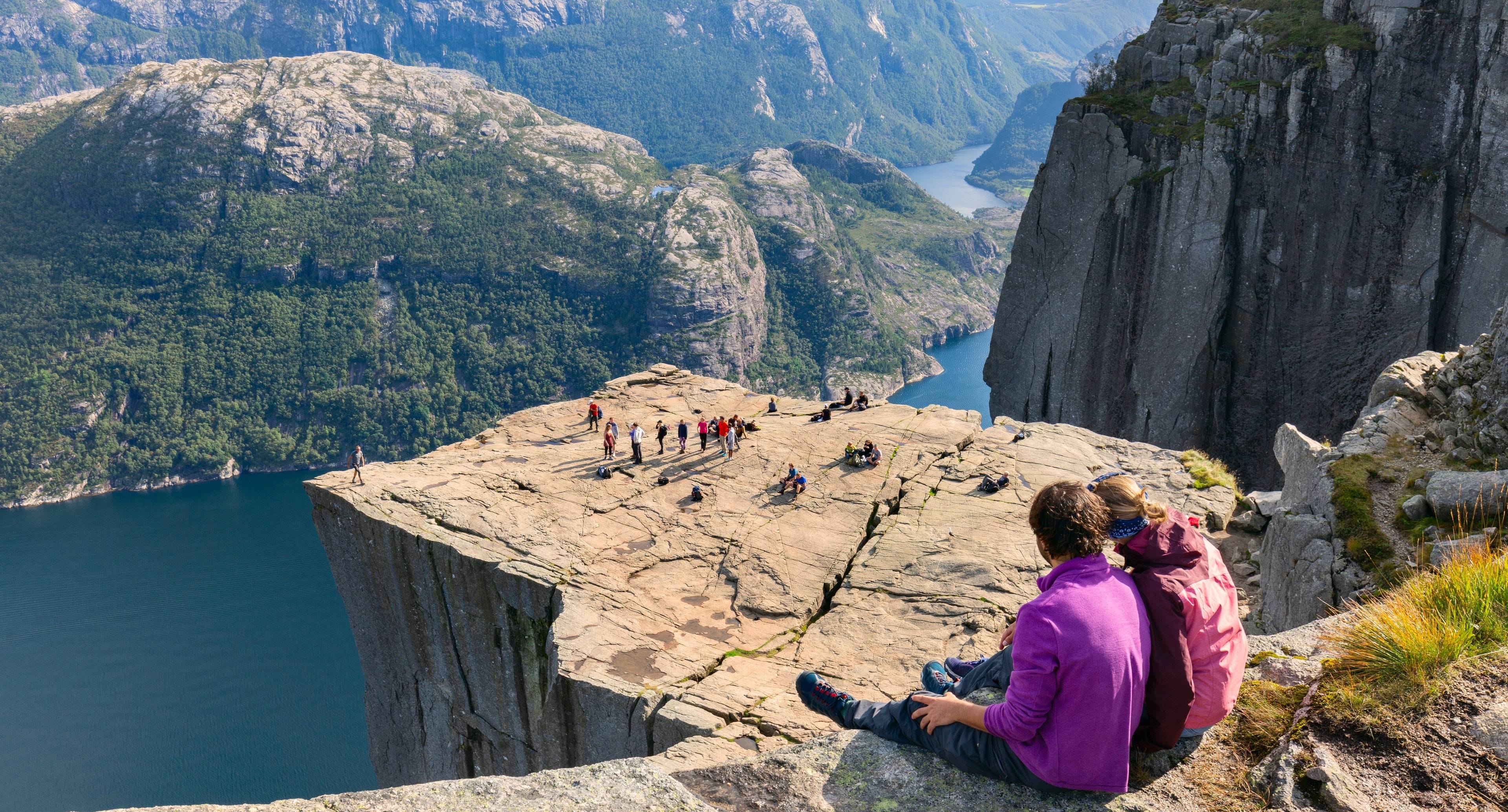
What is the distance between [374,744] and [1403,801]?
1266 inches

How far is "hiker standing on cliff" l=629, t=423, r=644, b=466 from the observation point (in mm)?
26328

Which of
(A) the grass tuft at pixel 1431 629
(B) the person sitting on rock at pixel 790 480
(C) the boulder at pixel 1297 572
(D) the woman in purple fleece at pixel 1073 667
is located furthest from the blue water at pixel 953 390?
(D) the woman in purple fleece at pixel 1073 667

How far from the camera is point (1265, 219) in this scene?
31703 mm

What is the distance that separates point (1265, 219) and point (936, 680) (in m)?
30.7

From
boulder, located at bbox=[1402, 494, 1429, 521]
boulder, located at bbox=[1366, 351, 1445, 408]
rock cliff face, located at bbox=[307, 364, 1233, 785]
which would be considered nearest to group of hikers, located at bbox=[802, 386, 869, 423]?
rock cliff face, located at bbox=[307, 364, 1233, 785]

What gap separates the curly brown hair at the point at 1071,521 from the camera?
5746mm

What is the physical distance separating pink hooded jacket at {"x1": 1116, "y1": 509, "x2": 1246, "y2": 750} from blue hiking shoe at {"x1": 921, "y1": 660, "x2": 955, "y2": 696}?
1.49 metres

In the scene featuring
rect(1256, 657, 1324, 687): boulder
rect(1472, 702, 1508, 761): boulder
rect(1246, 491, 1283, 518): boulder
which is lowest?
rect(1246, 491, 1283, 518): boulder

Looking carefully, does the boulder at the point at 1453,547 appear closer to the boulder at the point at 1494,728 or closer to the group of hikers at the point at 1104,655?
the boulder at the point at 1494,728

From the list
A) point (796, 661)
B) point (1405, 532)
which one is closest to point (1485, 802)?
point (1405, 532)

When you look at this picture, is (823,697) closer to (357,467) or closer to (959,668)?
(959,668)

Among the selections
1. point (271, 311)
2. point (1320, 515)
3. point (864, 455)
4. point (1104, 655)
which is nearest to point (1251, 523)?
point (1320, 515)

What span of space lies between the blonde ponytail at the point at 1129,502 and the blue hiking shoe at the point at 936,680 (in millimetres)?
2029

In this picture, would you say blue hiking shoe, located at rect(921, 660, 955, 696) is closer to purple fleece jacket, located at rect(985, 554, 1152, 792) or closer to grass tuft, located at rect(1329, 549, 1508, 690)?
purple fleece jacket, located at rect(985, 554, 1152, 792)
